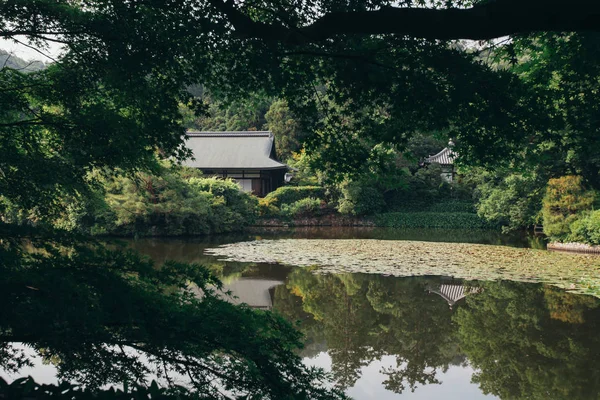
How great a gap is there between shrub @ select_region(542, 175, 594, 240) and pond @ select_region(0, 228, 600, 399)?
3161 mm

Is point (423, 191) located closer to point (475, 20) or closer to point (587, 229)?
point (587, 229)

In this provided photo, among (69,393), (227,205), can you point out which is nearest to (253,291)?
(69,393)

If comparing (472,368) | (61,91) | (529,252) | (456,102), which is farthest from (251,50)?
(529,252)

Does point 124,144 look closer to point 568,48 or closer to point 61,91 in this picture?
point 61,91

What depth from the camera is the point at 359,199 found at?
21.4 metres

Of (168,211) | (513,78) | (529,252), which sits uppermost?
(513,78)

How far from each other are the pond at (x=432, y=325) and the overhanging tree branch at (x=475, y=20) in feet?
5.67

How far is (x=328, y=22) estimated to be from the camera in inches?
99.3

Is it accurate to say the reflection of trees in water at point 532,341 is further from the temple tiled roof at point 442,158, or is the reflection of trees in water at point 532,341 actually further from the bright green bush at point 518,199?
the temple tiled roof at point 442,158

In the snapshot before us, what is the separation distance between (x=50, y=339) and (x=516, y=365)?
4.94 m

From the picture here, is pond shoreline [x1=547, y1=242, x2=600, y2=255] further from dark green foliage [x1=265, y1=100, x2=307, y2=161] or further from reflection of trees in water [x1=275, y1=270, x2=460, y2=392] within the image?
dark green foliage [x1=265, y1=100, x2=307, y2=161]

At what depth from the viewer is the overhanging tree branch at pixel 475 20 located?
2.12 m

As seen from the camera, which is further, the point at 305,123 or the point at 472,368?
the point at 472,368

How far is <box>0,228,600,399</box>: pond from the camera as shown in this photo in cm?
513
